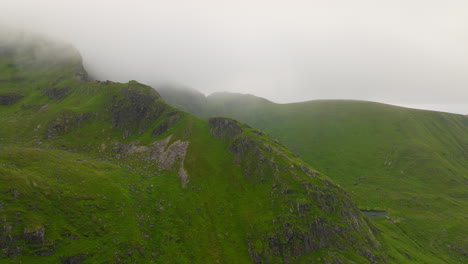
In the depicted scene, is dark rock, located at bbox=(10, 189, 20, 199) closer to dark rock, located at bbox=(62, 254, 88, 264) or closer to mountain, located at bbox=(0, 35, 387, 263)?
mountain, located at bbox=(0, 35, 387, 263)

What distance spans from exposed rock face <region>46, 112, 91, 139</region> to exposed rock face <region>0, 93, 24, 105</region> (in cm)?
6953

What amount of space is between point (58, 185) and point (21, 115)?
12612cm

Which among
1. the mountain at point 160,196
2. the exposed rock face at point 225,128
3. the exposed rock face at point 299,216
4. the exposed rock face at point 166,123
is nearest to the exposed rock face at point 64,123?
the mountain at point 160,196

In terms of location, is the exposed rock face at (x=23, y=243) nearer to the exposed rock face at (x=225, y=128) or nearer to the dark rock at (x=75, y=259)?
the dark rock at (x=75, y=259)

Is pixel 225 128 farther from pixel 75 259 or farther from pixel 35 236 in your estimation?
pixel 35 236

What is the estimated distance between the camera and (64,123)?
486 ft

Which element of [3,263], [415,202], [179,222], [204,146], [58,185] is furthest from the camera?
[415,202]

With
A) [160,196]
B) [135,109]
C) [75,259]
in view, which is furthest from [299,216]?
[135,109]

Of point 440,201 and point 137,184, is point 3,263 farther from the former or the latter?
point 440,201

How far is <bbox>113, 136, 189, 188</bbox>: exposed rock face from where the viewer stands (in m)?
126

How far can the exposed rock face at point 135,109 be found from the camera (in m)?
154

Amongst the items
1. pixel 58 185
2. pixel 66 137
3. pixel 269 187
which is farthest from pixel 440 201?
pixel 66 137

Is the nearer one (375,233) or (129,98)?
(375,233)

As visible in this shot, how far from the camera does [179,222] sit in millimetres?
92562
